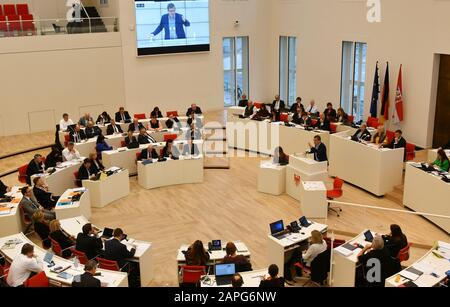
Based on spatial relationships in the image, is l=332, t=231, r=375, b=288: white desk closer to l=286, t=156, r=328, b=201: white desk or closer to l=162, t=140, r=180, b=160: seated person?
l=286, t=156, r=328, b=201: white desk

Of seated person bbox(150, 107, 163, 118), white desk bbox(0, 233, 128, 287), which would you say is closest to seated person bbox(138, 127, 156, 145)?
seated person bbox(150, 107, 163, 118)

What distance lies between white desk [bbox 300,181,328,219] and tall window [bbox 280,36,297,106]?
1061 centimetres

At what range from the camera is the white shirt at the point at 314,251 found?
26.9 feet

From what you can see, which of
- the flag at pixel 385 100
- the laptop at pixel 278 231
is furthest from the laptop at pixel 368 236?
the flag at pixel 385 100

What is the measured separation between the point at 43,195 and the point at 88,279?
182 inches

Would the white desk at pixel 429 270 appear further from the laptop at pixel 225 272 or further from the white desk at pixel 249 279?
the laptop at pixel 225 272

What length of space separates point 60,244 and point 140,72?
1215cm

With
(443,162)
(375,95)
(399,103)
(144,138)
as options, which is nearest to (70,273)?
(144,138)

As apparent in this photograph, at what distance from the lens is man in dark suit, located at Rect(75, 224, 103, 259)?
845cm

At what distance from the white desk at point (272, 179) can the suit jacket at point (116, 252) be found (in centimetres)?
524

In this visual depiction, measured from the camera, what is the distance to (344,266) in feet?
26.6

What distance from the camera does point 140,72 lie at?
789 inches
